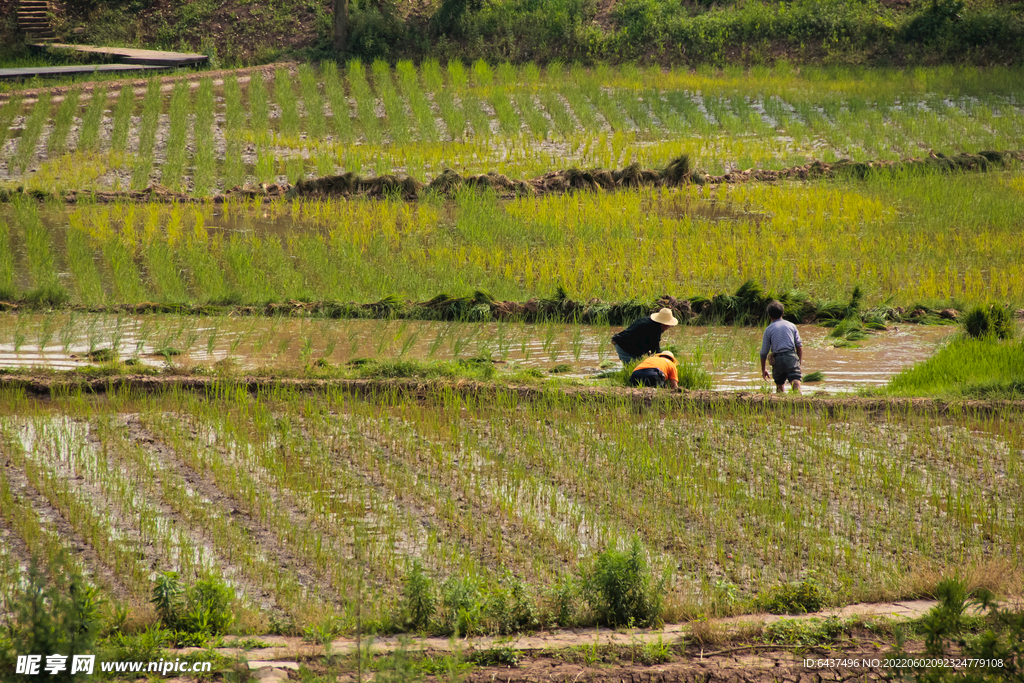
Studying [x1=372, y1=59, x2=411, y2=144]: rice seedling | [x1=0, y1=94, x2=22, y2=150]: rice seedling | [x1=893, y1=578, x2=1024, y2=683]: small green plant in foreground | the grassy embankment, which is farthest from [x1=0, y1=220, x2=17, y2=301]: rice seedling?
the grassy embankment

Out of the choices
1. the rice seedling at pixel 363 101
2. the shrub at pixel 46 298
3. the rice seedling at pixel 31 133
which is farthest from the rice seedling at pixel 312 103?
the shrub at pixel 46 298

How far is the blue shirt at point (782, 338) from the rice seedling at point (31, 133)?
41.7 feet

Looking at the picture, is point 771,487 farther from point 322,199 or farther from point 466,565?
point 322,199

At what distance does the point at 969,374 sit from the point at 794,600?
13.6ft

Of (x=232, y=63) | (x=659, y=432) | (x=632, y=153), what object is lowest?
(x=659, y=432)

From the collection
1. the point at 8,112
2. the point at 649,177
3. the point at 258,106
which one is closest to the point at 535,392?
the point at 649,177

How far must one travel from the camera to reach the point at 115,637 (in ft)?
11.8

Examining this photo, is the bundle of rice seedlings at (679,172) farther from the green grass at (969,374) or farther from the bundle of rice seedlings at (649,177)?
the green grass at (969,374)

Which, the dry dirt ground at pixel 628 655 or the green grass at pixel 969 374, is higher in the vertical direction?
the dry dirt ground at pixel 628 655

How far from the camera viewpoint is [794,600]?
155 inches

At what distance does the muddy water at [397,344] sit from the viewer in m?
7.69

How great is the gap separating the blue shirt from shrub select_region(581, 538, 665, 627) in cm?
371

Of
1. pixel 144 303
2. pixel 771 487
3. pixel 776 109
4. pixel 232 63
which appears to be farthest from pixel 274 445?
pixel 232 63

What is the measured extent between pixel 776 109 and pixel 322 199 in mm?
10313
